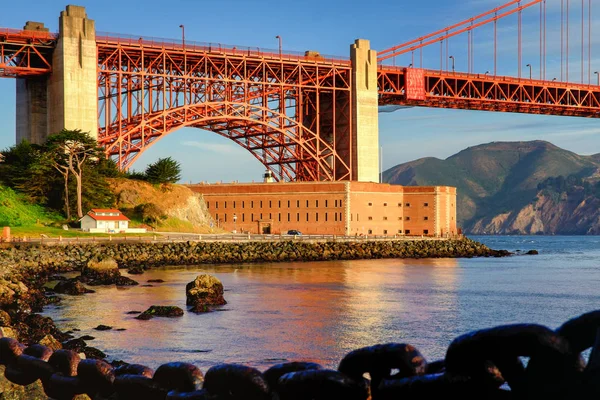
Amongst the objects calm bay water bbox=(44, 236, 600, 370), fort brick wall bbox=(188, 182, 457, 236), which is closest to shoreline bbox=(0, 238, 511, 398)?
calm bay water bbox=(44, 236, 600, 370)

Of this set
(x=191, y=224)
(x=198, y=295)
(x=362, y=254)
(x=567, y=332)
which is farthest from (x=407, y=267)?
(x=567, y=332)

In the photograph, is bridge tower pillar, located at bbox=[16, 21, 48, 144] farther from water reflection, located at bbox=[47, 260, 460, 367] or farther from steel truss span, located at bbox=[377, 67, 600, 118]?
steel truss span, located at bbox=[377, 67, 600, 118]

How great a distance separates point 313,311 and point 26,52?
52.2m

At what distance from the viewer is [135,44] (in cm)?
7525

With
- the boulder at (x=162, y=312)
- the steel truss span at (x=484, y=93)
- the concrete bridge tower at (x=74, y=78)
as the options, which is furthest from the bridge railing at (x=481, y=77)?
the boulder at (x=162, y=312)

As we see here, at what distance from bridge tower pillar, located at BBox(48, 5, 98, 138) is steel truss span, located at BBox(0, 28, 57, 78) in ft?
4.06

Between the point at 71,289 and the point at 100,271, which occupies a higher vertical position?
the point at 100,271

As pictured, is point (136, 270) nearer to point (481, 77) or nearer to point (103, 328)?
→ point (103, 328)

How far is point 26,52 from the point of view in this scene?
240 ft

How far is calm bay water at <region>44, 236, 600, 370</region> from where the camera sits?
21.7 meters

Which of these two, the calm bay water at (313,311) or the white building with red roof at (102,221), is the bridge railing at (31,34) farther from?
the calm bay water at (313,311)

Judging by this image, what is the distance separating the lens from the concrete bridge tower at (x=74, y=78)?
71.1 metres

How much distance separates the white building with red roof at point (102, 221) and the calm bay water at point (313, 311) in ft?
43.7

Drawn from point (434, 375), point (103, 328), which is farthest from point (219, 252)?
point (434, 375)
